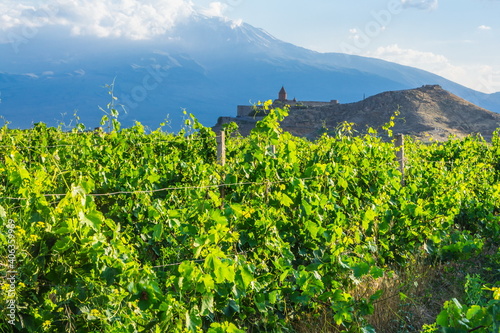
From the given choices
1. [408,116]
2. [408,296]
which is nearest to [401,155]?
[408,296]

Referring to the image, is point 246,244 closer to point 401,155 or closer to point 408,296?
point 408,296

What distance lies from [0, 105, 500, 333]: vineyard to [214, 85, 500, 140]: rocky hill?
34.9m

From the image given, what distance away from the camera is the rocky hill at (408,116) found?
1638 inches

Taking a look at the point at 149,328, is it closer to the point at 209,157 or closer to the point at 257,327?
the point at 257,327

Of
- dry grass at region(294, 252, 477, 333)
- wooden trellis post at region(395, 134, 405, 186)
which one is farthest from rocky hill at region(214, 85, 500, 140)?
dry grass at region(294, 252, 477, 333)

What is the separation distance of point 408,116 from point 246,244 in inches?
1709

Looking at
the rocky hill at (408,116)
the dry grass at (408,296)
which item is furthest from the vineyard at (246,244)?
the rocky hill at (408,116)

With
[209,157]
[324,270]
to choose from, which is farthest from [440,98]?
[324,270]

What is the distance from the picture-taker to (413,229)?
15.2ft

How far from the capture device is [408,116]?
144 ft

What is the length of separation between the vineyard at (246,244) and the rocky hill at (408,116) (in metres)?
34.9

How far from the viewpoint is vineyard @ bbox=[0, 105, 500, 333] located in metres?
2.27

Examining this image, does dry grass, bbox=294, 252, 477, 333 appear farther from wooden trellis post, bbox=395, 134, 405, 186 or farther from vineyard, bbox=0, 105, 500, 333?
wooden trellis post, bbox=395, 134, 405, 186

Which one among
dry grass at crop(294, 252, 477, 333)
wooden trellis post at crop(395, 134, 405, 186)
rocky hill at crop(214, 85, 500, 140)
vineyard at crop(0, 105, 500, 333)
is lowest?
dry grass at crop(294, 252, 477, 333)
